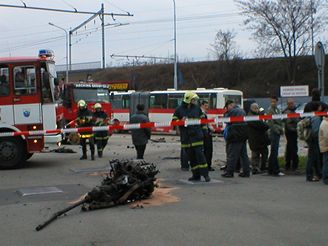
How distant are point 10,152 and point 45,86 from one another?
78.3 inches

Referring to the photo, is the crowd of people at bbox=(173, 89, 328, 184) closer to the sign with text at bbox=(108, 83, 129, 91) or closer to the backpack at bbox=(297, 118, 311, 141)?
the backpack at bbox=(297, 118, 311, 141)

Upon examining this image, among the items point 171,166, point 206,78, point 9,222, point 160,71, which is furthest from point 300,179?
point 160,71

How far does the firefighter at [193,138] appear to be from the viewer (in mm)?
10969

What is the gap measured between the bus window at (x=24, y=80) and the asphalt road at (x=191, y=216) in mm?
3260

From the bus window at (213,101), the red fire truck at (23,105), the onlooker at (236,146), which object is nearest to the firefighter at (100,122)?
the red fire truck at (23,105)

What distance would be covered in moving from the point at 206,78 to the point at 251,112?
55.8 m

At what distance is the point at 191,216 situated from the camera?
7711 mm

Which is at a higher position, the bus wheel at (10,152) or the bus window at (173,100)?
the bus window at (173,100)

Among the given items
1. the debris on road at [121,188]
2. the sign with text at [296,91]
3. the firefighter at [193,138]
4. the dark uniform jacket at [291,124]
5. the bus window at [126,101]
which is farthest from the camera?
the bus window at [126,101]

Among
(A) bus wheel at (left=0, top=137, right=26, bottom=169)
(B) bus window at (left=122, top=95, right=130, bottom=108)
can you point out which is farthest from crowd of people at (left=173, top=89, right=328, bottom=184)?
(B) bus window at (left=122, top=95, right=130, bottom=108)

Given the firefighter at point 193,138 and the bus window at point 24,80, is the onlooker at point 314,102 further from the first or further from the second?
the bus window at point 24,80

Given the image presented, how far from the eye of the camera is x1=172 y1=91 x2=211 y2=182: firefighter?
36.0 ft

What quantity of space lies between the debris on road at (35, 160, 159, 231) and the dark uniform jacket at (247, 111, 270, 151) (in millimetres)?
3871

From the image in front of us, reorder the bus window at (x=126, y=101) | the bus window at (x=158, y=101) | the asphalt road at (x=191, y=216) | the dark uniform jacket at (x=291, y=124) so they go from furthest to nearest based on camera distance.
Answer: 1. the bus window at (x=126, y=101)
2. the bus window at (x=158, y=101)
3. the dark uniform jacket at (x=291, y=124)
4. the asphalt road at (x=191, y=216)
